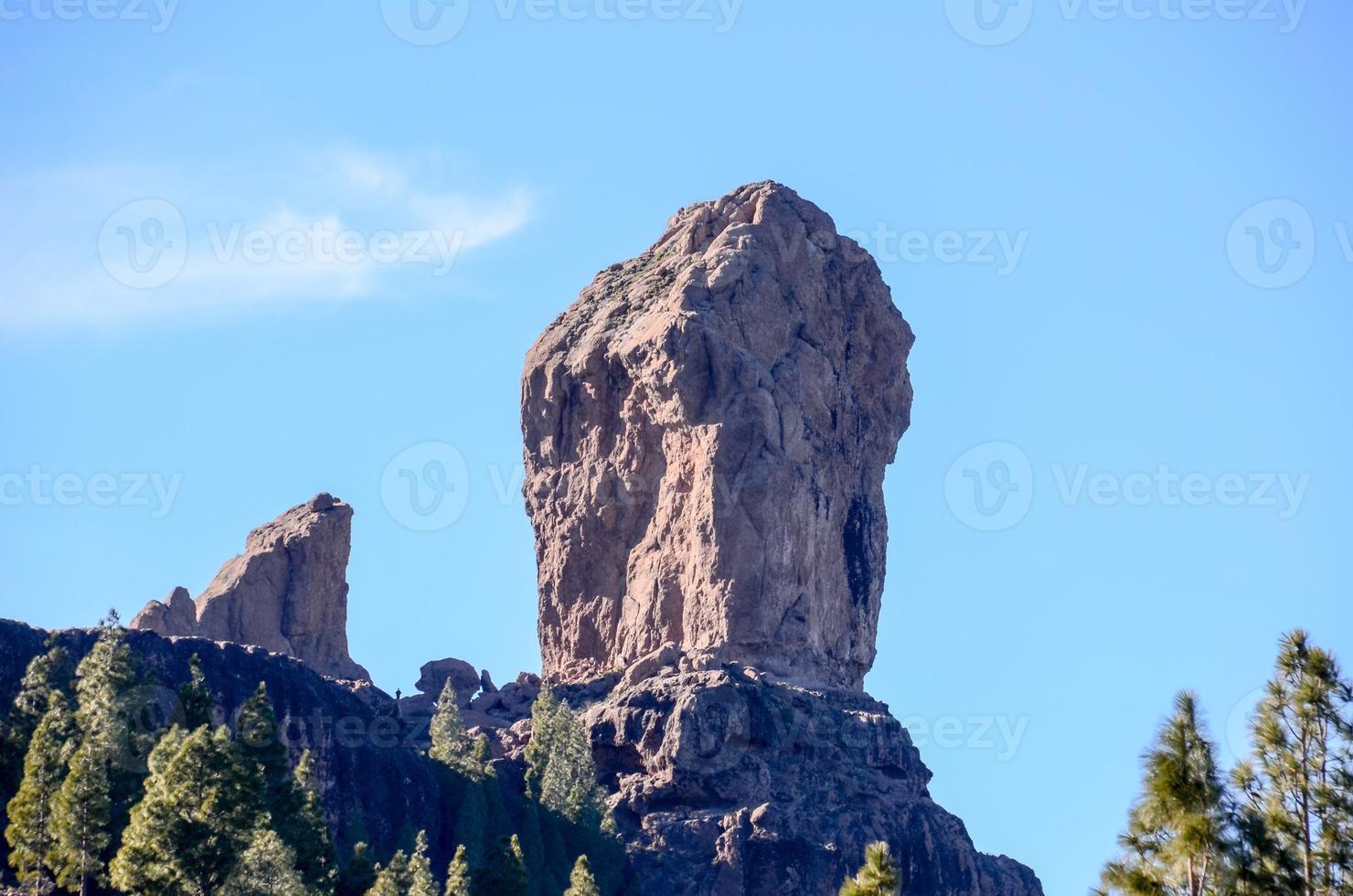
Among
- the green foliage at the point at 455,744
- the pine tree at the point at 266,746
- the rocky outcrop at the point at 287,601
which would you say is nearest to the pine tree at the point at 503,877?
the pine tree at the point at 266,746

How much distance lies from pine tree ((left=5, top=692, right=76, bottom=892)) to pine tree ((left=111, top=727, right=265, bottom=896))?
7857 mm

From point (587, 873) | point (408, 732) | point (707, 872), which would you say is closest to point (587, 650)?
point (408, 732)

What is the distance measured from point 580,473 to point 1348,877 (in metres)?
102

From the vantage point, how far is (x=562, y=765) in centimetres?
12194

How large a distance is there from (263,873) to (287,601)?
79634 mm

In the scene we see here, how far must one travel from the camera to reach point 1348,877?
50.9 meters

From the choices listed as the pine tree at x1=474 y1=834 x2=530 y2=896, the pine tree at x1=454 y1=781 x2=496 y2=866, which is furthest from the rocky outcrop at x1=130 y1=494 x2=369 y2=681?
the pine tree at x1=474 y1=834 x2=530 y2=896

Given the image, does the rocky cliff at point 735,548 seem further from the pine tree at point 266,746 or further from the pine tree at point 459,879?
the pine tree at point 266,746

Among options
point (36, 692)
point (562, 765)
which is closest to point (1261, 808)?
point (36, 692)

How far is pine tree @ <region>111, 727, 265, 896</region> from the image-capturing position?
7456 centimetres

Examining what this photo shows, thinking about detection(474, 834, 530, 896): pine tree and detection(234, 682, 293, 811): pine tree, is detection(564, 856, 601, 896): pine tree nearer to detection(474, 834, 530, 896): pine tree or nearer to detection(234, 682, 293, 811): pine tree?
detection(474, 834, 530, 896): pine tree

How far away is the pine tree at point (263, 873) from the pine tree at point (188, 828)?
30 centimetres

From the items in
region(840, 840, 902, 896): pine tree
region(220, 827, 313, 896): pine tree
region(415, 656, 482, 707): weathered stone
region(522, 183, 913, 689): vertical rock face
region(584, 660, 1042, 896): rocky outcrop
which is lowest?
region(840, 840, 902, 896): pine tree

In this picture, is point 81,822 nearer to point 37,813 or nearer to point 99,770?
point 99,770
